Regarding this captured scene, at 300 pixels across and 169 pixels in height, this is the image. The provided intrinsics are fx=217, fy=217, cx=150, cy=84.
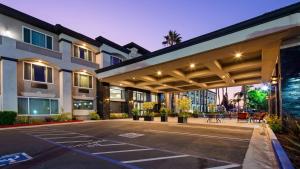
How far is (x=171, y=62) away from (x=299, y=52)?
8230mm

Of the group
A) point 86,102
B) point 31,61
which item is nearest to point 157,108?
point 86,102

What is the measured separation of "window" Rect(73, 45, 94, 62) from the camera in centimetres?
2834

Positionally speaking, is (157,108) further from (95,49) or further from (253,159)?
(253,159)

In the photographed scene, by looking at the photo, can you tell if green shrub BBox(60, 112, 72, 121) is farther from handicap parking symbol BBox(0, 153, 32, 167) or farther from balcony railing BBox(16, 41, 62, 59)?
handicap parking symbol BBox(0, 153, 32, 167)

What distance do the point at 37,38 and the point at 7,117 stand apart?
930cm

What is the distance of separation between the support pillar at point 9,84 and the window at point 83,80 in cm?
791

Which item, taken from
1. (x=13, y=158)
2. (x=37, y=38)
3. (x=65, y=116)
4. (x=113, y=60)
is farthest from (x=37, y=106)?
(x=13, y=158)

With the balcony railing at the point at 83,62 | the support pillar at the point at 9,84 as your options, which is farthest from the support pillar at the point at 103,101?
the support pillar at the point at 9,84

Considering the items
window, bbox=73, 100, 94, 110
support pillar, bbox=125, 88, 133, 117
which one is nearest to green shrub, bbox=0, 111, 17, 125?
window, bbox=73, 100, 94, 110

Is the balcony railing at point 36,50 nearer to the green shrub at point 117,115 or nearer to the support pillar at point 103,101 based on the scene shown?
the support pillar at point 103,101

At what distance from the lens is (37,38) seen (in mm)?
24000

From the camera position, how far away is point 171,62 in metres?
16.7

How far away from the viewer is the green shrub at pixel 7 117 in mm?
18992

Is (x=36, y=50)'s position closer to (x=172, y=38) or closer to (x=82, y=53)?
(x=82, y=53)
